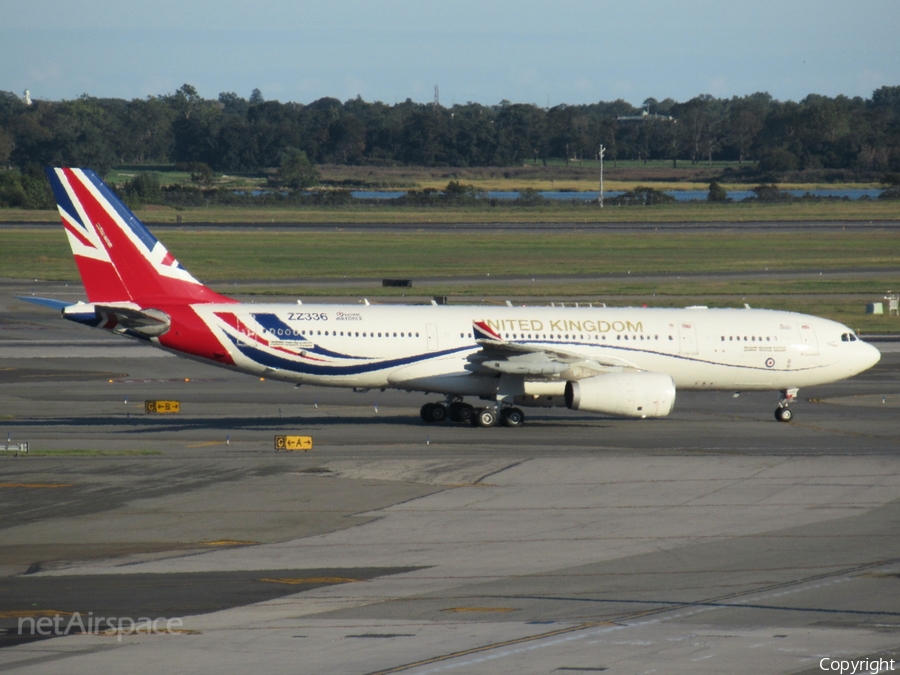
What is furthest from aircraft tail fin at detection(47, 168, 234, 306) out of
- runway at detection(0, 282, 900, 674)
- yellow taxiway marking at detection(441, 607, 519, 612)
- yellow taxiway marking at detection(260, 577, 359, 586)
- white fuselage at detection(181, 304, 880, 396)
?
yellow taxiway marking at detection(441, 607, 519, 612)

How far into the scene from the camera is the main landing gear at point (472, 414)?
121 feet

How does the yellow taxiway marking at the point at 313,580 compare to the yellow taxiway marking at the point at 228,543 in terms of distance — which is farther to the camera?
the yellow taxiway marking at the point at 228,543

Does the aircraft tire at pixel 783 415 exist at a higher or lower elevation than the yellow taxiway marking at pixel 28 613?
lower

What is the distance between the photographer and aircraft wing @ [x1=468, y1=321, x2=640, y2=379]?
35.6 meters

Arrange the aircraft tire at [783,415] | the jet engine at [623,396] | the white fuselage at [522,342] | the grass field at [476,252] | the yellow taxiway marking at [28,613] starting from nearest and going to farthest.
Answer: the yellow taxiway marking at [28,613] → the jet engine at [623,396] → the white fuselage at [522,342] → the aircraft tire at [783,415] → the grass field at [476,252]

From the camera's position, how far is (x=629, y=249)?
327 feet

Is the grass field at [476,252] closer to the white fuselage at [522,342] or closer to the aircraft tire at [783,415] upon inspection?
the white fuselage at [522,342]

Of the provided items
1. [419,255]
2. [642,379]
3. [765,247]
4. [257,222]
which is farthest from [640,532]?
[257,222]

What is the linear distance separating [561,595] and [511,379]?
61.3ft

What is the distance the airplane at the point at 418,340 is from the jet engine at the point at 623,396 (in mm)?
31

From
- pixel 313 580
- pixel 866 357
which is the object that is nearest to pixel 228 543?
pixel 313 580

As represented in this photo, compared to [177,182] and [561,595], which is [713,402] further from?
[177,182]

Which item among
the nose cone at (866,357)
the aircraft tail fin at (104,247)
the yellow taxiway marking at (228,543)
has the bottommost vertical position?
the yellow taxiway marking at (228,543)

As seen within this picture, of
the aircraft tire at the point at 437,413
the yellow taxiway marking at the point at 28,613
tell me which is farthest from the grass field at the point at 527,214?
the yellow taxiway marking at the point at 28,613
